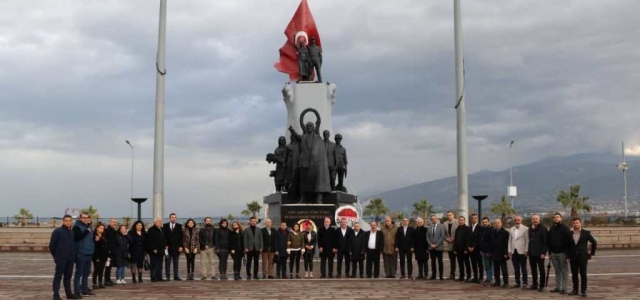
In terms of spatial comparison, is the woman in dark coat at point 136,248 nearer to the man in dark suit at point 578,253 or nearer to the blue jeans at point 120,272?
the blue jeans at point 120,272

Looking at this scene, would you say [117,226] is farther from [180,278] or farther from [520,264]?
[520,264]

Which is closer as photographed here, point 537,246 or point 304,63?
point 537,246

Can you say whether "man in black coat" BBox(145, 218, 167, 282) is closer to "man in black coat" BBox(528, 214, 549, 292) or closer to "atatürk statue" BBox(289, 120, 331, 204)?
"atatürk statue" BBox(289, 120, 331, 204)

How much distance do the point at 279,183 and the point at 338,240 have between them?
752 centimetres

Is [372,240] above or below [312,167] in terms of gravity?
below

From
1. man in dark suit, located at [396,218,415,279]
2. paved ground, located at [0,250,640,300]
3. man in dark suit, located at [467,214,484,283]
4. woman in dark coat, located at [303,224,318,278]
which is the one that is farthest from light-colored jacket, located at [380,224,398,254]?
man in dark suit, located at [467,214,484,283]

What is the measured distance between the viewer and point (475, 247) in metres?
14.2

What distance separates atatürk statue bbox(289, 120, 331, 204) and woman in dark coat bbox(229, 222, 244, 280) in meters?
5.81

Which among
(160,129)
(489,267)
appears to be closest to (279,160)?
(160,129)

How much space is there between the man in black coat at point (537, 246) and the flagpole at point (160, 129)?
Result: 1143 cm

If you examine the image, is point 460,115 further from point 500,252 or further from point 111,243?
point 111,243

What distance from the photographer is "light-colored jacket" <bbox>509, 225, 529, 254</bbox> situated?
13070mm

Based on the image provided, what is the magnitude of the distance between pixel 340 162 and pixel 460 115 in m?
4.11

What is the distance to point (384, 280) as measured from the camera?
1450 centimetres
